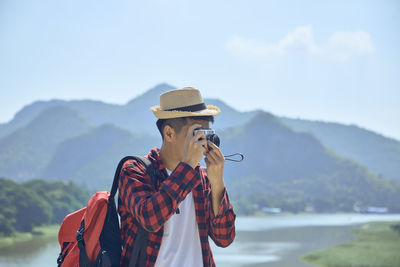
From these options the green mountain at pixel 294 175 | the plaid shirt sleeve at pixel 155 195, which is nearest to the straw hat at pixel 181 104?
the plaid shirt sleeve at pixel 155 195

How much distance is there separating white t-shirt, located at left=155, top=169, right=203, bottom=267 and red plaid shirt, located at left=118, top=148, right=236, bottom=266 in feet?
0.08

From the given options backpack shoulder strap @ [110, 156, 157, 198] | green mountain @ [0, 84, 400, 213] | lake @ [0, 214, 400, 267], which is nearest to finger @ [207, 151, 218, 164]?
backpack shoulder strap @ [110, 156, 157, 198]

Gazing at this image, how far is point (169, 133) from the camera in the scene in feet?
6.68

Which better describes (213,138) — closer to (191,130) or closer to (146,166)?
Result: (191,130)

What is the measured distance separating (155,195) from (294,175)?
428 feet

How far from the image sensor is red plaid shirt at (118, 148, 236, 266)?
5.75 ft

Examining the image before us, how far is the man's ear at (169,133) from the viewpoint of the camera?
2.02m

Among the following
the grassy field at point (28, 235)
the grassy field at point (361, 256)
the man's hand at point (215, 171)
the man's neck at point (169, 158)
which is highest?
the grassy field at point (28, 235)

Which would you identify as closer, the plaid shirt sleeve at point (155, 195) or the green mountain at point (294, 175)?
the plaid shirt sleeve at point (155, 195)

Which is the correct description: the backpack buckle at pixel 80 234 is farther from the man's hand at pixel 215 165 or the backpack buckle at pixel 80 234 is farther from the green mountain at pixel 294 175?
the green mountain at pixel 294 175

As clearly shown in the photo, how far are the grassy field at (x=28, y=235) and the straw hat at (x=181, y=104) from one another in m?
36.0

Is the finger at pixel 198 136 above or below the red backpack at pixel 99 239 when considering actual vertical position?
above

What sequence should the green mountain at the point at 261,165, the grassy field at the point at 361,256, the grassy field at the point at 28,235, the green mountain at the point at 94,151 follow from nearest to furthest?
the grassy field at the point at 361,256 → the grassy field at the point at 28,235 → the green mountain at the point at 261,165 → the green mountain at the point at 94,151

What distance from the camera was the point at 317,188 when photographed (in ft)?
387
